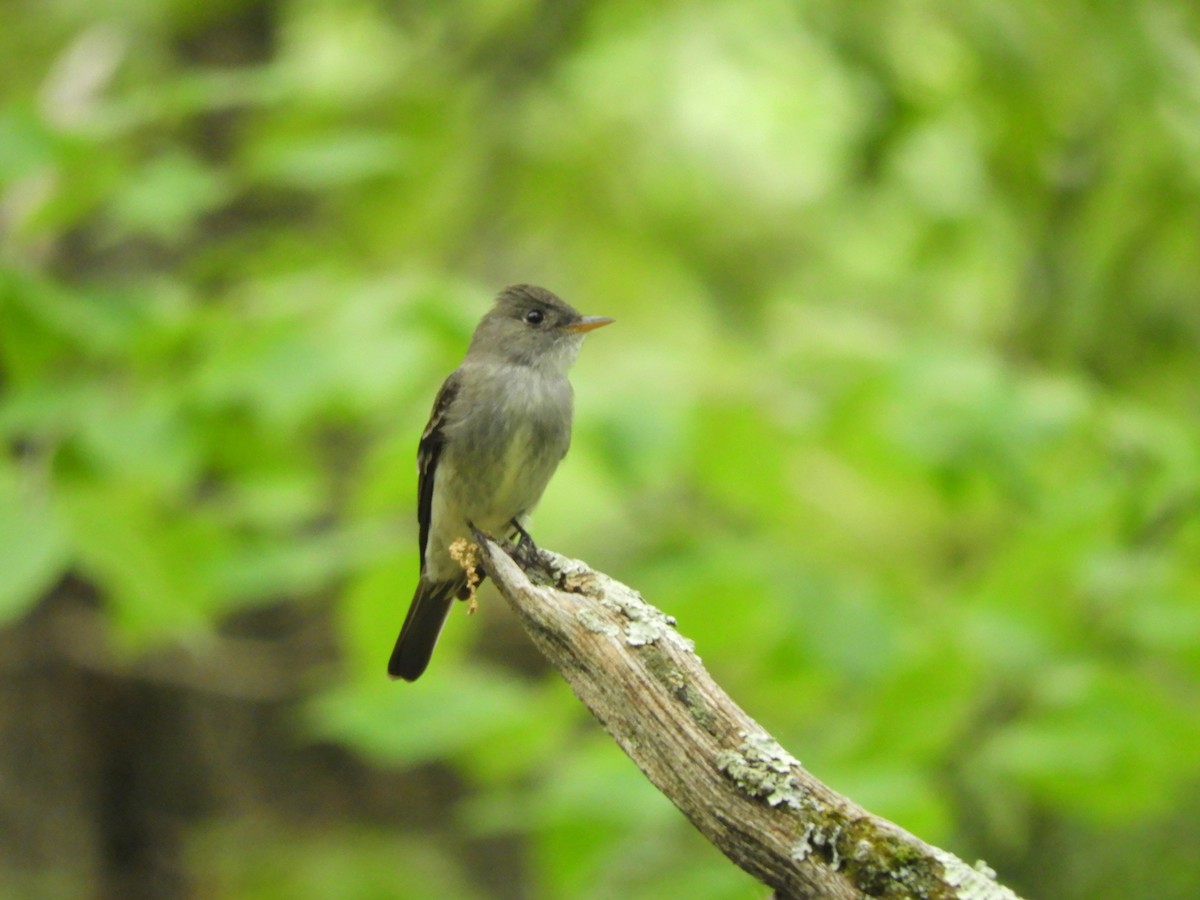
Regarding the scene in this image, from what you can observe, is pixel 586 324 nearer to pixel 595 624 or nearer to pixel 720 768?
pixel 595 624

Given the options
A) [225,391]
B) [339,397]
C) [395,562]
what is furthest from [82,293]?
[395,562]

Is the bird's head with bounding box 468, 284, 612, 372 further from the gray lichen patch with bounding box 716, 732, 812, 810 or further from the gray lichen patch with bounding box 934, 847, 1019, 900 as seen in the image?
the gray lichen patch with bounding box 934, 847, 1019, 900

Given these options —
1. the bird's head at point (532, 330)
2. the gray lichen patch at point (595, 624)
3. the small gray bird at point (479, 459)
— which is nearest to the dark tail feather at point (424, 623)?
the small gray bird at point (479, 459)

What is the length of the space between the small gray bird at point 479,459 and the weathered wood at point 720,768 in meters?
1.70

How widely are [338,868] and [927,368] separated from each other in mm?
4319

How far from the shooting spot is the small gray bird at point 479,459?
4.26 metres

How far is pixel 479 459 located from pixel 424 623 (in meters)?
0.56

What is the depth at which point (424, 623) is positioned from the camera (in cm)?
439

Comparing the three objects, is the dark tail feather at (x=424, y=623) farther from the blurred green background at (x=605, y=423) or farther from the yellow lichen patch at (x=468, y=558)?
the yellow lichen patch at (x=468, y=558)

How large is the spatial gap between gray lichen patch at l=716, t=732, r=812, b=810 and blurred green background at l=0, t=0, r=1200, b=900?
55.9 inches

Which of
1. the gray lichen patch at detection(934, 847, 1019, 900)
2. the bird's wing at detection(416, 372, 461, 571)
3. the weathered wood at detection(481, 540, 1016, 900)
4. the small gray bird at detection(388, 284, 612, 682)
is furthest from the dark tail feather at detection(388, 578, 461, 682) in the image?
the gray lichen patch at detection(934, 847, 1019, 900)

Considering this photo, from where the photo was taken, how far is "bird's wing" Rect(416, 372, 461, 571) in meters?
4.39

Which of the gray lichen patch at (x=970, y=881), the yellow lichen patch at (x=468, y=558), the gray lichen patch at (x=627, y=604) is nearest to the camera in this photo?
the gray lichen patch at (x=970, y=881)

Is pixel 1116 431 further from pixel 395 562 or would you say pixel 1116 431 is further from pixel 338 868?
pixel 338 868
